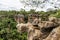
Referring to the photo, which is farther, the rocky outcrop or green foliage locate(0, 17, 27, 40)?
green foliage locate(0, 17, 27, 40)

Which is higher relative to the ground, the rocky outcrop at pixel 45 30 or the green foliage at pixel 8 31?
the rocky outcrop at pixel 45 30

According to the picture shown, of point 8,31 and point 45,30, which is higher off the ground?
point 45,30

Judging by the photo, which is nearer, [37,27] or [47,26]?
[47,26]

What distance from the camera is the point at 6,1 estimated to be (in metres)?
19.8

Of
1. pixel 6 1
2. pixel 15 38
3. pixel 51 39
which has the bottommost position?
pixel 15 38

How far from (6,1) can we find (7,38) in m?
7.81

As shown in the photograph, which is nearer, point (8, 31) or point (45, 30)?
point (45, 30)

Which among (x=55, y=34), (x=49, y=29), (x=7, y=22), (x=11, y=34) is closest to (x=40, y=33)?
(x=49, y=29)

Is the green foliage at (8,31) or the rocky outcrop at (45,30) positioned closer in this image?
the rocky outcrop at (45,30)

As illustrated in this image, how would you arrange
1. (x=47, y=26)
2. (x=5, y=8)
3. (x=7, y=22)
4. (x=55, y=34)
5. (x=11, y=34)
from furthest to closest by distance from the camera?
(x=5, y=8) < (x=7, y=22) < (x=11, y=34) < (x=47, y=26) < (x=55, y=34)

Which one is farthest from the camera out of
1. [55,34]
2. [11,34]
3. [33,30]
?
[11,34]

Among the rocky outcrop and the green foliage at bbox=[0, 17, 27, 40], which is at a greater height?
the rocky outcrop

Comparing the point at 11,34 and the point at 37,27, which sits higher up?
the point at 37,27

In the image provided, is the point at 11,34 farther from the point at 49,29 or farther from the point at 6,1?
the point at 49,29
